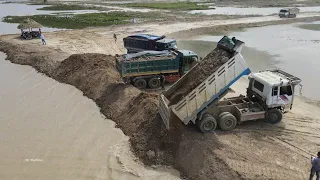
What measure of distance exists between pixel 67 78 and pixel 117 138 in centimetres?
1011

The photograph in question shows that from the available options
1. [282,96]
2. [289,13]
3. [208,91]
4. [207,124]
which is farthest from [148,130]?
[289,13]

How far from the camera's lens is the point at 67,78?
23172 millimetres

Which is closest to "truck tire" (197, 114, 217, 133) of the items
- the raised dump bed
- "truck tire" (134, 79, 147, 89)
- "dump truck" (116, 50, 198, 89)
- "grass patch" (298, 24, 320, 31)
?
the raised dump bed

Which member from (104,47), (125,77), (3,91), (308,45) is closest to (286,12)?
(308,45)

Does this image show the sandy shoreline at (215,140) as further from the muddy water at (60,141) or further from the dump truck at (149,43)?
the dump truck at (149,43)

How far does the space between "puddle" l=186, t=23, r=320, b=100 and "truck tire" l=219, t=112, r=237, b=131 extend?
285 inches

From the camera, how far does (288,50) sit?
30688 mm

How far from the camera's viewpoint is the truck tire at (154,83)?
20.2 m

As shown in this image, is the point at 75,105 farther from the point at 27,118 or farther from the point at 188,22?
the point at 188,22

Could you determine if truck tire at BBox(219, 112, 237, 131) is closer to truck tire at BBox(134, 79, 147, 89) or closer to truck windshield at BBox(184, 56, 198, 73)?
truck windshield at BBox(184, 56, 198, 73)

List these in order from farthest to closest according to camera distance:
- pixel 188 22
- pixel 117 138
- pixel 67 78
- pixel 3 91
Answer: pixel 188 22 → pixel 67 78 → pixel 3 91 → pixel 117 138

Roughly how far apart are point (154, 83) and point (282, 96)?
334 inches

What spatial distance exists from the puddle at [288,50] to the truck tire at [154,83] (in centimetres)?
854

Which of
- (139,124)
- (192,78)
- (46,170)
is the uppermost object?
(192,78)
